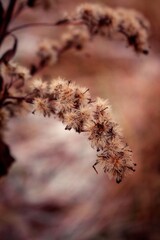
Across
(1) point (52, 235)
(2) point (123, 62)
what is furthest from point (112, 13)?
(2) point (123, 62)

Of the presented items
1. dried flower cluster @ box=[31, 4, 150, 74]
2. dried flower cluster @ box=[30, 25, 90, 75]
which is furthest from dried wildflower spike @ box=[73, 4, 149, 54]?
dried flower cluster @ box=[30, 25, 90, 75]

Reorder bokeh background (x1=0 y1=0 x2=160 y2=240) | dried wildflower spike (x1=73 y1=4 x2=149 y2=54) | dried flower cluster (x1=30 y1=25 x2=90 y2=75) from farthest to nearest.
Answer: bokeh background (x1=0 y1=0 x2=160 y2=240) → dried flower cluster (x1=30 y1=25 x2=90 y2=75) → dried wildflower spike (x1=73 y1=4 x2=149 y2=54)

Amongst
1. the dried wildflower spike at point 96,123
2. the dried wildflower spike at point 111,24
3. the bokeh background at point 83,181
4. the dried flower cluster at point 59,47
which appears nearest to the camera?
the dried wildflower spike at point 96,123

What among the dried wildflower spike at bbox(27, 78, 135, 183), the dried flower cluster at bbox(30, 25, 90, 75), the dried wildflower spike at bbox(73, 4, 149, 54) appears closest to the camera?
the dried wildflower spike at bbox(27, 78, 135, 183)

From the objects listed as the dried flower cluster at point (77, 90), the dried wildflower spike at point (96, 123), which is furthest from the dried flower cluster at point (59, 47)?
the dried wildflower spike at point (96, 123)

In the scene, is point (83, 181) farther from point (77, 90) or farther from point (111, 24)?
point (77, 90)

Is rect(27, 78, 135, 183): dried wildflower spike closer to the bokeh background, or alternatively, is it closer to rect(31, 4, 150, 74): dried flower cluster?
rect(31, 4, 150, 74): dried flower cluster

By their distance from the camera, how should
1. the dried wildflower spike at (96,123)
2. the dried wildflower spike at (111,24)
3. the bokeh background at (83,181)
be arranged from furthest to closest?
the bokeh background at (83,181), the dried wildflower spike at (111,24), the dried wildflower spike at (96,123)

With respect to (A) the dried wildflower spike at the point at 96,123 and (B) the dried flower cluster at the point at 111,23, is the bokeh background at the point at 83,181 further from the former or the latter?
(A) the dried wildflower spike at the point at 96,123
